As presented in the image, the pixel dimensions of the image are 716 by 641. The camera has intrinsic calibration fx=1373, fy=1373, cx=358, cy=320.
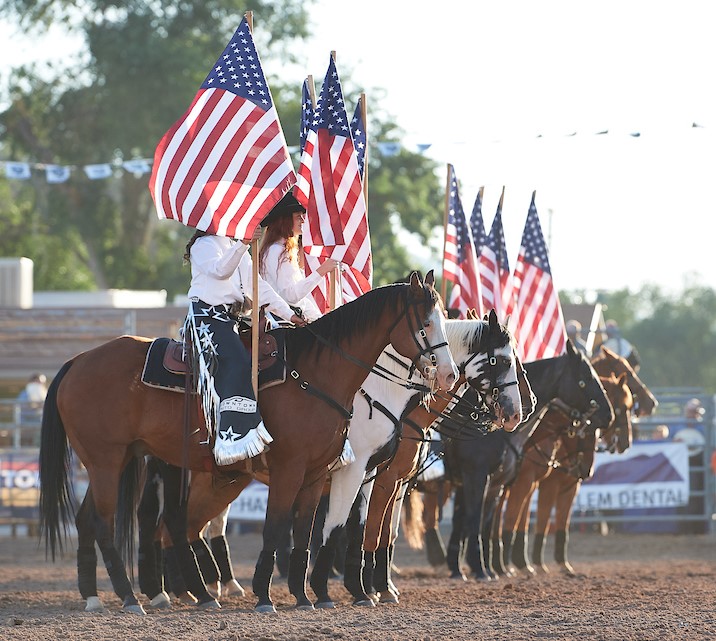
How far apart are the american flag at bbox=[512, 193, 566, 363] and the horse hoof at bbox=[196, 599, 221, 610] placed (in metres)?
6.68

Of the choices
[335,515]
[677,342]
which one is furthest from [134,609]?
[677,342]

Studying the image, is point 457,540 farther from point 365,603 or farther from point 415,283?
point 415,283

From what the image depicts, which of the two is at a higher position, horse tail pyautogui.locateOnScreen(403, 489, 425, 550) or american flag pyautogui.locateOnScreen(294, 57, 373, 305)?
american flag pyautogui.locateOnScreen(294, 57, 373, 305)

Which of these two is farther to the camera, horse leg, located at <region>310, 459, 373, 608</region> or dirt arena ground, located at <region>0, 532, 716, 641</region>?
horse leg, located at <region>310, 459, 373, 608</region>

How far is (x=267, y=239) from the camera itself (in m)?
10.5

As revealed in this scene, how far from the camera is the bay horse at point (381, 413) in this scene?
1003 cm

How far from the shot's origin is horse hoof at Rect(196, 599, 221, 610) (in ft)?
32.6

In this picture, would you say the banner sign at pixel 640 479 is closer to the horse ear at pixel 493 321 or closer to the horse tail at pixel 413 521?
the horse tail at pixel 413 521

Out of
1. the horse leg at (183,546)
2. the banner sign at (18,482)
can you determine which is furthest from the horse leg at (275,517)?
the banner sign at (18,482)

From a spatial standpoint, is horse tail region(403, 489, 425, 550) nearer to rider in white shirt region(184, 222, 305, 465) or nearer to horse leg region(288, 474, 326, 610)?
horse leg region(288, 474, 326, 610)

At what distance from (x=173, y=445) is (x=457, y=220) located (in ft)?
20.5

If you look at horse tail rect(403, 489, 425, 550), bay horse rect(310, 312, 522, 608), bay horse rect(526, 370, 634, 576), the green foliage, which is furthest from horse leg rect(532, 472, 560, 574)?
the green foliage

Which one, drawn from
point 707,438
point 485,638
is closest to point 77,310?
point 707,438

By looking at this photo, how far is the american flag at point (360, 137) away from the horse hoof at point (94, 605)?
502 centimetres
